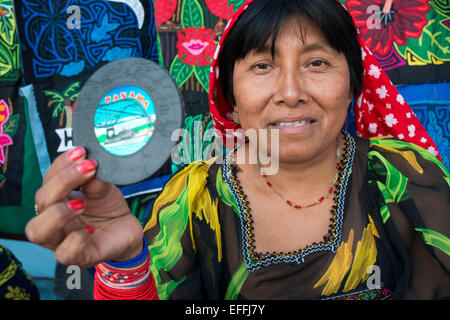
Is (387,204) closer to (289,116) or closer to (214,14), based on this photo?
(289,116)

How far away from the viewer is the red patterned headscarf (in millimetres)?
1502

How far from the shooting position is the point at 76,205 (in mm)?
877

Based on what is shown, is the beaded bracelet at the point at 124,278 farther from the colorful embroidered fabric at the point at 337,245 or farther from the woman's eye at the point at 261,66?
the woman's eye at the point at 261,66

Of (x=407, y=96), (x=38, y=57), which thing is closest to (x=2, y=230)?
(x=38, y=57)

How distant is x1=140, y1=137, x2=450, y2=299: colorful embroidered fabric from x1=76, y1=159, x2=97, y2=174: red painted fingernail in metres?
0.50

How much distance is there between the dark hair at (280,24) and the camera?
123 centimetres

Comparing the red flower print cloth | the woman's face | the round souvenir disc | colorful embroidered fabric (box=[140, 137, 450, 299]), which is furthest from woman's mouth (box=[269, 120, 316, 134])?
the red flower print cloth

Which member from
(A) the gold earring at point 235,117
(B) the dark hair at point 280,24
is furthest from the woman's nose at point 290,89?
(A) the gold earring at point 235,117

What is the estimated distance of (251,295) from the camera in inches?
50.9

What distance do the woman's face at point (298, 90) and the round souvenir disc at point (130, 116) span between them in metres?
0.39

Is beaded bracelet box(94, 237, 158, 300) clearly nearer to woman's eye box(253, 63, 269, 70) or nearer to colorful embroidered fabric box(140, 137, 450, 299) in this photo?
colorful embroidered fabric box(140, 137, 450, 299)

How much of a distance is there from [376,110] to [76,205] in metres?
1.36

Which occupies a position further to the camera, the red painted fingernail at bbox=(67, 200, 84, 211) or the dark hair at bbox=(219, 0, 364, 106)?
the dark hair at bbox=(219, 0, 364, 106)

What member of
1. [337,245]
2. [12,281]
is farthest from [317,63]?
[12,281]
